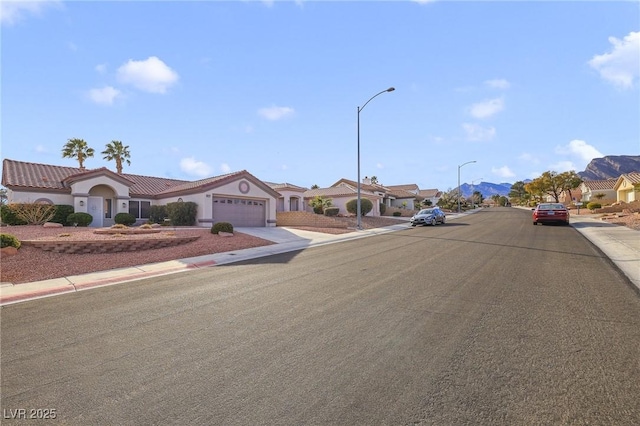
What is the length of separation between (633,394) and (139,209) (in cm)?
2820

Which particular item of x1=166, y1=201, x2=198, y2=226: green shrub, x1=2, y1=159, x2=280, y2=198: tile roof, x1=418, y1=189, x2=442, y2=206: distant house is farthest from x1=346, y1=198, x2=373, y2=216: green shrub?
x1=418, y1=189, x2=442, y2=206: distant house

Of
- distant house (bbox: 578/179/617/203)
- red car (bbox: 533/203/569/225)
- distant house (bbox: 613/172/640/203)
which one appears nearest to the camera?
red car (bbox: 533/203/569/225)

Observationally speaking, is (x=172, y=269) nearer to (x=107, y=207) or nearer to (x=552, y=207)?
(x=107, y=207)

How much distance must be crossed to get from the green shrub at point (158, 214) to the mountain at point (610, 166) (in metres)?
229

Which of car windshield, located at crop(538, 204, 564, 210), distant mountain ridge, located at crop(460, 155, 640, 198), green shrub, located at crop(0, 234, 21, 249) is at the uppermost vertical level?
distant mountain ridge, located at crop(460, 155, 640, 198)

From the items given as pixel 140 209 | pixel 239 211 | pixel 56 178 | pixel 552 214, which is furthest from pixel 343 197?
pixel 56 178

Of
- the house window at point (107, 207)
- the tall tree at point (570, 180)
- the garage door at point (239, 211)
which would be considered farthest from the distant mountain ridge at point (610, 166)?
the house window at point (107, 207)

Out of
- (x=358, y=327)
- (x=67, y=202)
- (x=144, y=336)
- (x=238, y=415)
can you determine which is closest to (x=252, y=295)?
(x=144, y=336)

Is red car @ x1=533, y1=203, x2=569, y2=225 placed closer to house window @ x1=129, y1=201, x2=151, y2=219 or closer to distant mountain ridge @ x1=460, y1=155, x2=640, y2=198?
house window @ x1=129, y1=201, x2=151, y2=219

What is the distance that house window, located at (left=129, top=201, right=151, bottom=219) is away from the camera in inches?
973

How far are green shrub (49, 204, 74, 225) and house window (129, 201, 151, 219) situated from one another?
4401 mm

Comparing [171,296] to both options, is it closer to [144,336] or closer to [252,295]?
[252,295]

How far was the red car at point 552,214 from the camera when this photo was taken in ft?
72.3

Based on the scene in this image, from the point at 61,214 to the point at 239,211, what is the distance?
11.0 meters
